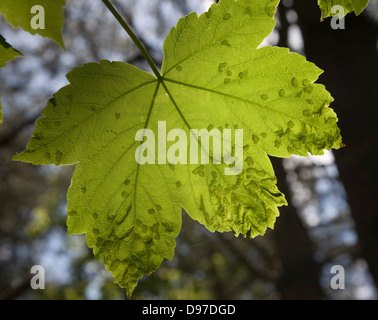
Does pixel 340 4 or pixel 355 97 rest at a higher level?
pixel 355 97

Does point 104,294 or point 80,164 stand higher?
point 104,294

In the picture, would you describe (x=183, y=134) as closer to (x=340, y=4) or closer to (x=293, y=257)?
(x=340, y=4)

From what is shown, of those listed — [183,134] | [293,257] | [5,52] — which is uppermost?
[293,257]

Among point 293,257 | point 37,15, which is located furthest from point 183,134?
point 293,257

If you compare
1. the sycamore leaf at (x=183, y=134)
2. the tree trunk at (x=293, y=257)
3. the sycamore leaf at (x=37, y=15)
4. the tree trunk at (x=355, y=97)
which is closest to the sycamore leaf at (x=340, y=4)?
the sycamore leaf at (x=183, y=134)

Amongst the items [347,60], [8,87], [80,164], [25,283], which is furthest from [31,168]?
[80,164]

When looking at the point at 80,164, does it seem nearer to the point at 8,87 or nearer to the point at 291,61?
the point at 291,61

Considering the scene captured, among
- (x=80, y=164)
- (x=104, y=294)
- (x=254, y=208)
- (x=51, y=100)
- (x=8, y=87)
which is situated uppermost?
(x=8, y=87)
